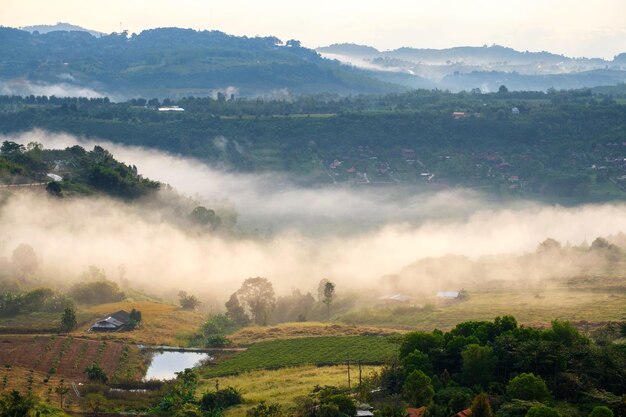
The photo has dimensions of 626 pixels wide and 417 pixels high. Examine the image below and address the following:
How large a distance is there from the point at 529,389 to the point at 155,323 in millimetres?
42566

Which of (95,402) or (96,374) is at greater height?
(95,402)

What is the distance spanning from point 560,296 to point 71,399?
4944 centimetres

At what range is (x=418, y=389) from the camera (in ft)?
183

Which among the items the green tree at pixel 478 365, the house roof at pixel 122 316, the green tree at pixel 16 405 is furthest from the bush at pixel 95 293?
the green tree at pixel 478 365

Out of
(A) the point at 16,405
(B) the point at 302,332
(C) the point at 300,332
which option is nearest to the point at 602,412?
(A) the point at 16,405

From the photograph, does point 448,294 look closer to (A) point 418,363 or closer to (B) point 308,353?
(B) point 308,353

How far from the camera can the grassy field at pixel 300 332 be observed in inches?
3266

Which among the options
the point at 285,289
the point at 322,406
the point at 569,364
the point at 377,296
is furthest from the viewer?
the point at 285,289

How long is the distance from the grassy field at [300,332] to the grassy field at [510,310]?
5757mm

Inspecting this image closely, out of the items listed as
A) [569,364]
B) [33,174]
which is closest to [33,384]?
[569,364]

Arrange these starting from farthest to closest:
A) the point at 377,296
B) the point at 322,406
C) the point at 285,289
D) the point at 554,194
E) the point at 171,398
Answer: the point at 554,194, the point at 285,289, the point at 377,296, the point at 171,398, the point at 322,406

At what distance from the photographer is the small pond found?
72.4m

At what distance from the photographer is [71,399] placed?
62.8 metres

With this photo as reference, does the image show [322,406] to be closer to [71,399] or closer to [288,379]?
[288,379]
